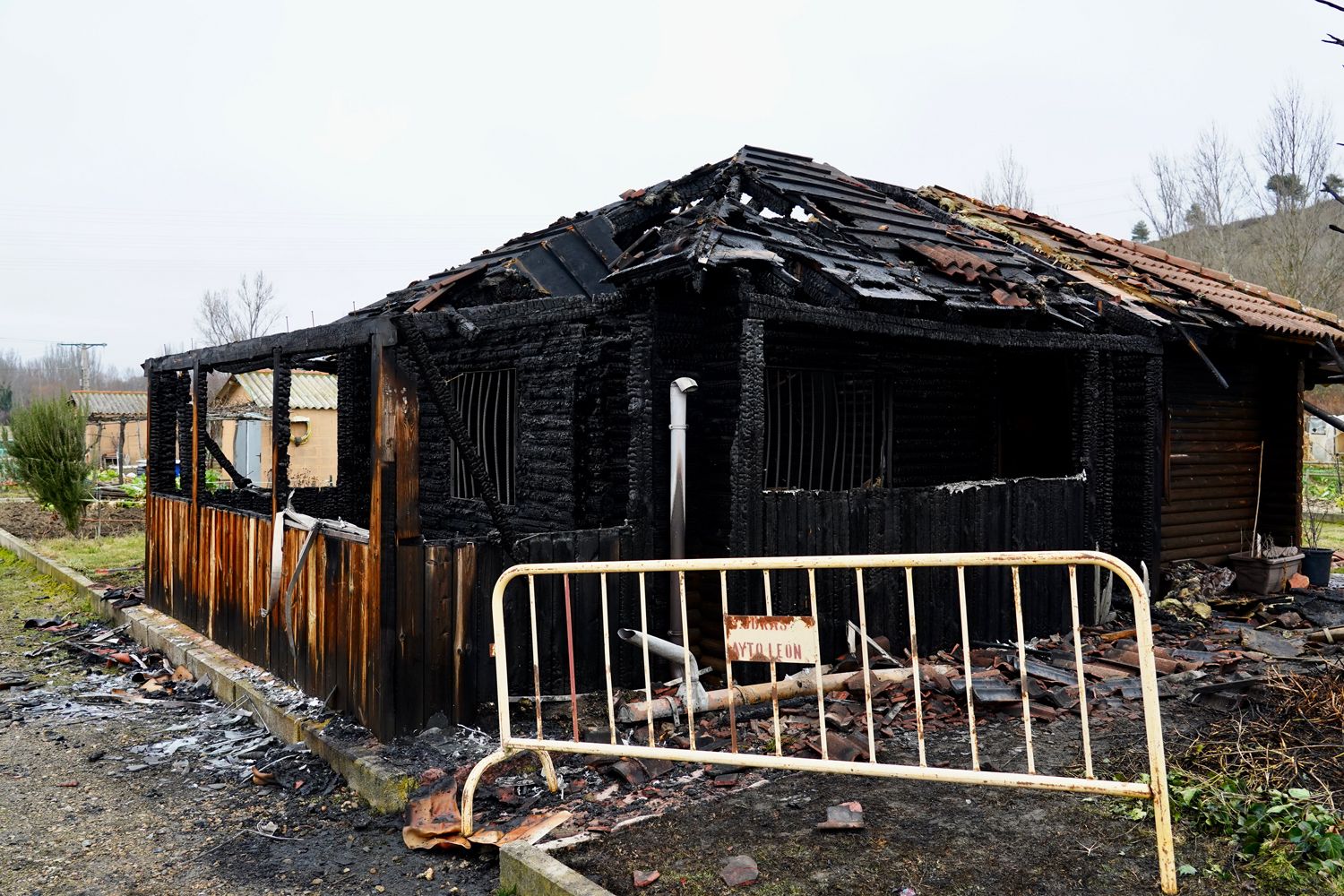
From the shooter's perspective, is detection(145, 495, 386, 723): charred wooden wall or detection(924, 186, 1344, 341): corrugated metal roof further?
detection(924, 186, 1344, 341): corrugated metal roof

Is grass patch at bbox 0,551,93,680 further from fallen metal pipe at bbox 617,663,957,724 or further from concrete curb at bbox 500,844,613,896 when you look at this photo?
concrete curb at bbox 500,844,613,896

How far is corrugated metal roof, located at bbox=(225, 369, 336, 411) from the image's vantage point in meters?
29.6

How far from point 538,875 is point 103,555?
13.0m

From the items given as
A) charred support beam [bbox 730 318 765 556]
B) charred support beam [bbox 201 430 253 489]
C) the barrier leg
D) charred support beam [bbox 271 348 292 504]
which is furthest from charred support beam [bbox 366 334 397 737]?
charred support beam [bbox 201 430 253 489]

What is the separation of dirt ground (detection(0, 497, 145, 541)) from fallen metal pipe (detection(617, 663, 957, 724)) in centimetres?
1384

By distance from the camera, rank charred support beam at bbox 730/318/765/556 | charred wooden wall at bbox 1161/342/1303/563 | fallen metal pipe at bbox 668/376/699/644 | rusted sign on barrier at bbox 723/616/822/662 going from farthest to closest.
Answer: charred wooden wall at bbox 1161/342/1303/563 < fallen metal pipe at bbox 668/376/699/644 < charred support beam at bbox 730/318/765/556 < rusted sign on barrier at bbox 723/616/822/662

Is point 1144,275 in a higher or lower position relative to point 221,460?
higher

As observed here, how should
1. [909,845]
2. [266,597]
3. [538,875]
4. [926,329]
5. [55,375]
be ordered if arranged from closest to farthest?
[538,875] < [909,845] < [266,597] < [926,329] < [55,375]

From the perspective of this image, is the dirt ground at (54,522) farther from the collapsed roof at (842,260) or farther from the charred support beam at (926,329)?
the charred support beam at (926,329)

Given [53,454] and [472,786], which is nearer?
[472,786]

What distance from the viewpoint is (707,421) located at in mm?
6949

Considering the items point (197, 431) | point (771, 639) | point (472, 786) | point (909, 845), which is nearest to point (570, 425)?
point (197, 431)

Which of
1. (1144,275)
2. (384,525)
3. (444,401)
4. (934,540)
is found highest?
(1144,275)

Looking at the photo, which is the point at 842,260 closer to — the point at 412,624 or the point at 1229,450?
the point at 412,624
